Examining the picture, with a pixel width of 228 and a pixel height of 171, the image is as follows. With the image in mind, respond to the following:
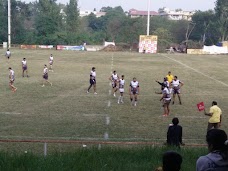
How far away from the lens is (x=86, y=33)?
10562cm

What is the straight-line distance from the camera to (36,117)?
1806 centimetres

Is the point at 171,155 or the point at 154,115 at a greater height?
the point at 171,155

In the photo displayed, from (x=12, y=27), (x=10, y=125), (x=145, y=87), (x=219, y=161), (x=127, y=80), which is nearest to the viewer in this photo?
(x=219, y=161)

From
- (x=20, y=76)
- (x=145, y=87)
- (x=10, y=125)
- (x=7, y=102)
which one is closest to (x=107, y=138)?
(x=10, y=125)

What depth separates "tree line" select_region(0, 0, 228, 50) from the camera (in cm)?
9625

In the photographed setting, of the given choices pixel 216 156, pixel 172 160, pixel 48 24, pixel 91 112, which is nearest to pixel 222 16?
pixel 48 24

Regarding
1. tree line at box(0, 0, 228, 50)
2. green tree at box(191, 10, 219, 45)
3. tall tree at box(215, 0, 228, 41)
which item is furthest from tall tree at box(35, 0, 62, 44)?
tall tree at box(215, 0, 228, 41)

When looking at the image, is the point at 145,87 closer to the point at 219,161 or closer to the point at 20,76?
the point at 20,76

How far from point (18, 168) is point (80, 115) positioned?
1132 centimetres

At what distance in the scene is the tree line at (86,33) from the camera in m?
96.2

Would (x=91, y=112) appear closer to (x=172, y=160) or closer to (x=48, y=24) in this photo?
(x=172, y=160)

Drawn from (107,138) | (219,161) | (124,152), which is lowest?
(107,138)

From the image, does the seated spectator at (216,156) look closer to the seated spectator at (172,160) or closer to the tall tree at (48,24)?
the seated spectator at (172,160)

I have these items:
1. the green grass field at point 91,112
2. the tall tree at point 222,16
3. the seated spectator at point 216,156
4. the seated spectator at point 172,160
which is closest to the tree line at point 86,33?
the tall tree at point 222,16
